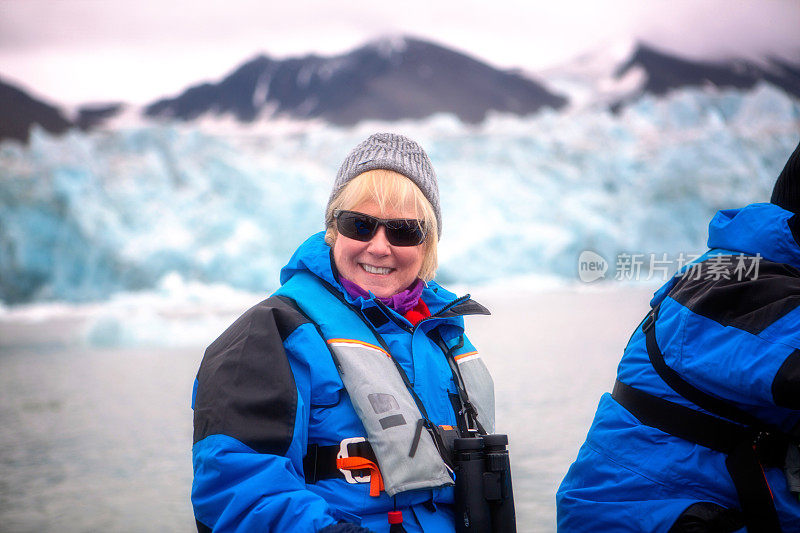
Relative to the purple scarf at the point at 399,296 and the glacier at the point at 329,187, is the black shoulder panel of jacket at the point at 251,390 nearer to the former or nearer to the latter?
the purple scarf at the point at 399,296

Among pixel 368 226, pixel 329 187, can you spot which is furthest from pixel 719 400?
pixel 329 187

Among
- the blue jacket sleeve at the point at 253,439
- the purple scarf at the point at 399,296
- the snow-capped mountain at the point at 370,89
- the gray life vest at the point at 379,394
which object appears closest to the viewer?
the blue jacket sleeve at the point at 253,439

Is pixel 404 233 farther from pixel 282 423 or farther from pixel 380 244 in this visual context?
pixel 282 423

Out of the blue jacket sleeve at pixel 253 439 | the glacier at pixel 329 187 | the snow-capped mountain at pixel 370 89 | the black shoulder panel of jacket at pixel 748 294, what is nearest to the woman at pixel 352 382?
the blue jacket sleeve at pixel 253 439

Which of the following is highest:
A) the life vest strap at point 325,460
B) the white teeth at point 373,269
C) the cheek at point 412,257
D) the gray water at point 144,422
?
the cheek at point 412,257

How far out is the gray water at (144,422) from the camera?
4.13 m

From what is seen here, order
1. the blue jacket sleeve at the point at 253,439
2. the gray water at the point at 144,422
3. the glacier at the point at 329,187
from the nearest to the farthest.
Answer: the blue jacket sleeve at the point at 253,439 → the gray water at the point at 144,422 → the glacier at the point at 329,187

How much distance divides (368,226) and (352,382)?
0.33m

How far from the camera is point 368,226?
4.33 feet

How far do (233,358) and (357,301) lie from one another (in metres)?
0.29

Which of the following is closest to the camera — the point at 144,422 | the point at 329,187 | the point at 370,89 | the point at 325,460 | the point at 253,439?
the point at 253,439

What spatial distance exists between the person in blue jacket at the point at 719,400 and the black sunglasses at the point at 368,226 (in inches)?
22.4

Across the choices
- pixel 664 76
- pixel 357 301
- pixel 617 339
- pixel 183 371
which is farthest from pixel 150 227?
pixel 664 76

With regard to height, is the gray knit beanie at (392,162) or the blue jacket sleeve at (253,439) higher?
the gray knit beanie at (392,162)
